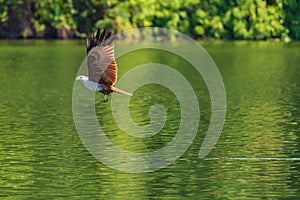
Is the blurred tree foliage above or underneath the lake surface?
underneath

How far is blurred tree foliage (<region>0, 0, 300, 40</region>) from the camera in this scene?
6756cm

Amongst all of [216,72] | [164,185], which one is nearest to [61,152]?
[164,185]

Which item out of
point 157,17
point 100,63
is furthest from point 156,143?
point 157,17

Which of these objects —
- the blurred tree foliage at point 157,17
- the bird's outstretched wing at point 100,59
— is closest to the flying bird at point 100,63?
the bird's outstretched wing at point 100,59

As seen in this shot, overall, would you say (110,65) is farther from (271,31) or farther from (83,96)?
(271,31)

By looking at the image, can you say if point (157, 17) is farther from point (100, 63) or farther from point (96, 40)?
Answer: point (100, 63)

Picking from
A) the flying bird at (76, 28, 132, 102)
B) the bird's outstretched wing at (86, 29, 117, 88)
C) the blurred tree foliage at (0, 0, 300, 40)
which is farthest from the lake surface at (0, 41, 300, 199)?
the blurred tree foliage at (0, 0, 300, 40)

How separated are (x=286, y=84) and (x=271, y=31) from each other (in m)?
30.0

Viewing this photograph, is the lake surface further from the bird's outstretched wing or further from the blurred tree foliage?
the blurred tree foliage

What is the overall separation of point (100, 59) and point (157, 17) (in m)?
47.9

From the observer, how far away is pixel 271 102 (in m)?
33.0

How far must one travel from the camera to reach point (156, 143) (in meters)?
24.4

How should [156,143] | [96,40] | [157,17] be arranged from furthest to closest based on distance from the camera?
[157,17], [156,143], [96,40]

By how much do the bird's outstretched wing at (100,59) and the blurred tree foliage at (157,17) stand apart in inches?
1808
